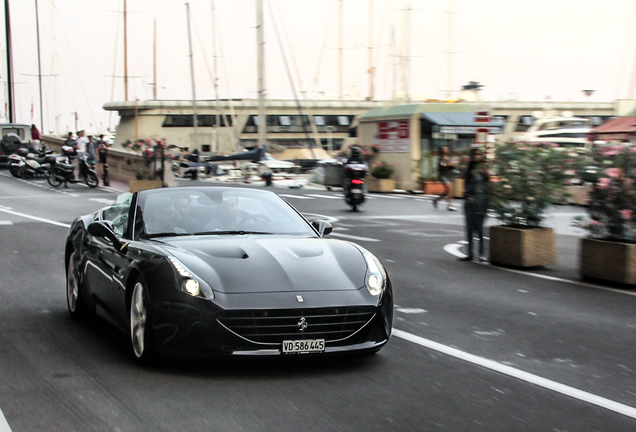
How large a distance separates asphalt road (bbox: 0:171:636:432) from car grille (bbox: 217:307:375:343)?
0.23 metres

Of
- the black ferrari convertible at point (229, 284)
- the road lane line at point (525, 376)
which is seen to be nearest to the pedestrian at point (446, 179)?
the road lane line at point (525, 376)

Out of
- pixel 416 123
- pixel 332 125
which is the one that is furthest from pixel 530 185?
pixel 332 125

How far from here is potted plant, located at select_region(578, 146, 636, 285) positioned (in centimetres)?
1089

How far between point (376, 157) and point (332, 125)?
62.2 m

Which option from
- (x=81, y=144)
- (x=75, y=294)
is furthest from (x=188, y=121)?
(x=75, y=294)

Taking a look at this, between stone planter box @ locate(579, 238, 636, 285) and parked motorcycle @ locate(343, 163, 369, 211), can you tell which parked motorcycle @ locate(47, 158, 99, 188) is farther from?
stone planter box @ locate(579, 238, 636, 285)

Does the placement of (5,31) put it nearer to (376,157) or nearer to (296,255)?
(376,157)

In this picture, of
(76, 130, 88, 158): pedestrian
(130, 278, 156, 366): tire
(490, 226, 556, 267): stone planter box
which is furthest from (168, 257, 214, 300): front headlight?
(76, 130, 88, 158): pedestrian

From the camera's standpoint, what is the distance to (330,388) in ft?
18.0

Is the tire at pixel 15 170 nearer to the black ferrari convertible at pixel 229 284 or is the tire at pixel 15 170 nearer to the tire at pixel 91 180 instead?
the tire at pixel 91 180

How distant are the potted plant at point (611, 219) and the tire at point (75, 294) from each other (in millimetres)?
6554

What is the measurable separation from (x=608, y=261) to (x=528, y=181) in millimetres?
1965

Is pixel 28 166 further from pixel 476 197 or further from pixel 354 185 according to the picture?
pixel 476 197

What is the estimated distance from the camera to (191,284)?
18.9 feet
